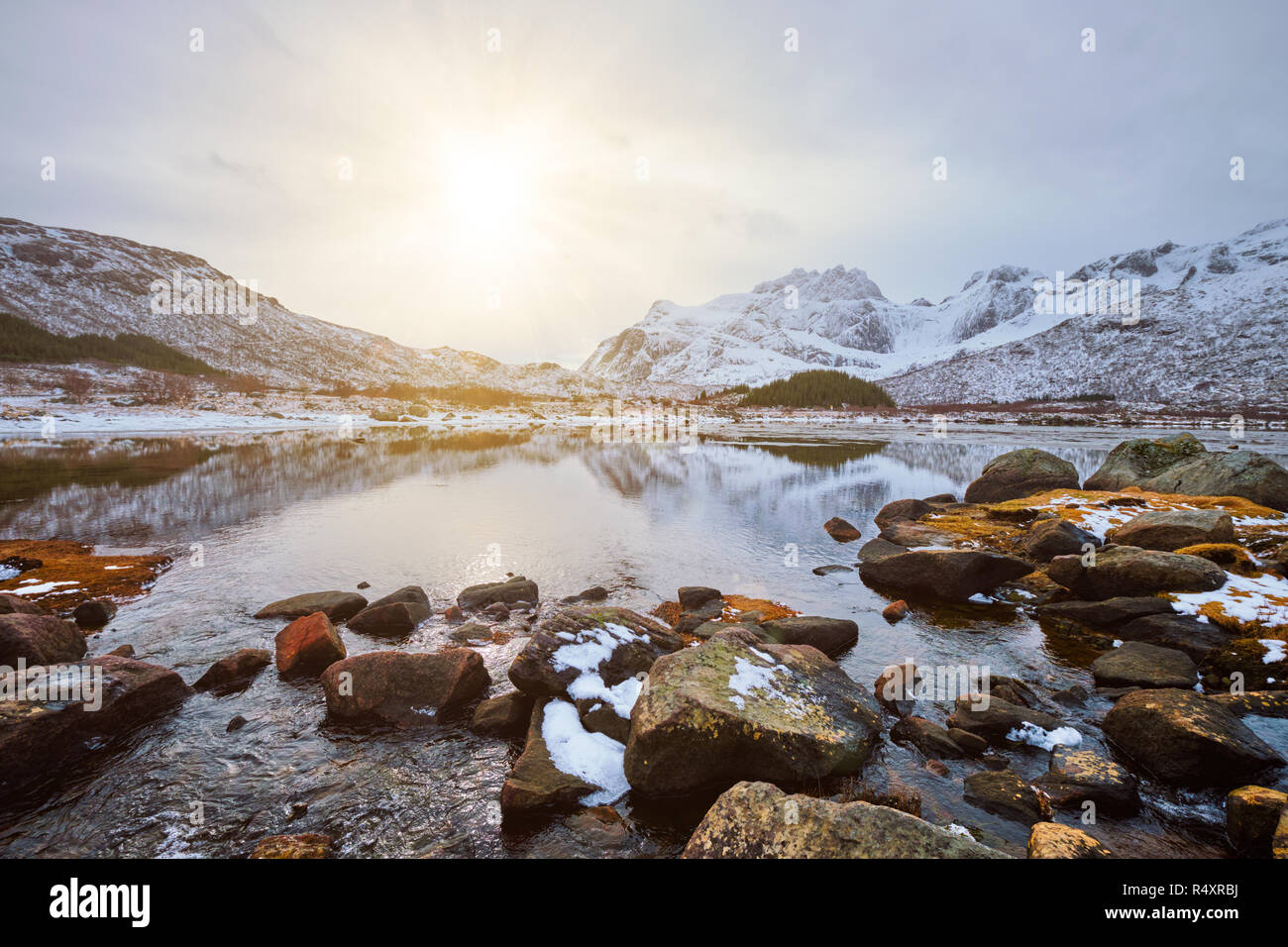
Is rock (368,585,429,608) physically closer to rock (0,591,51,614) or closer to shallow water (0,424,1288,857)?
shallow water (0,424,1288,857)

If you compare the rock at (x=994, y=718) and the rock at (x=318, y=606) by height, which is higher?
the rock at (x=318, y=606)

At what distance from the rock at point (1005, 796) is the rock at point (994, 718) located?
1.18m

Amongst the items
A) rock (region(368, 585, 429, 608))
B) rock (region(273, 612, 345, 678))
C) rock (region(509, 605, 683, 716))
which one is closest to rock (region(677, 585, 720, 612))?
rock (region(509, 605, 683, 716))

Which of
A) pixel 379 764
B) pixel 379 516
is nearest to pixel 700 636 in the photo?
pixel 379 764

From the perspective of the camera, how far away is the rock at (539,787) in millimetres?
6418

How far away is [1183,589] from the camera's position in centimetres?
1204

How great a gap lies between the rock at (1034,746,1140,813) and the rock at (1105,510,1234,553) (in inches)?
452

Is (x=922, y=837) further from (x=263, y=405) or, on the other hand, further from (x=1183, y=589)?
(x=263, y=405)

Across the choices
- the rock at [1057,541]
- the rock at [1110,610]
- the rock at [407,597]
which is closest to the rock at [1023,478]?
the rock at [1057,541]

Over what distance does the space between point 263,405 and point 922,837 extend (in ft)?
354

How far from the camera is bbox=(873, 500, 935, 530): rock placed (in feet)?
73.6

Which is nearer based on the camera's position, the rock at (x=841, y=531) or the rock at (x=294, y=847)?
the rock at (x=294, y=847)
